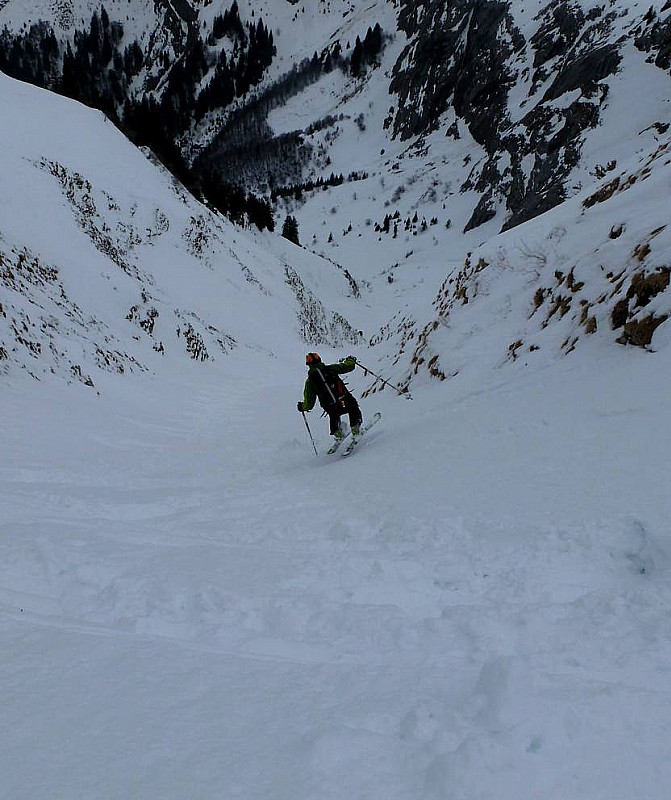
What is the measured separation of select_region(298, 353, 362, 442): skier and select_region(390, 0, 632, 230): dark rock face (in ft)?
155

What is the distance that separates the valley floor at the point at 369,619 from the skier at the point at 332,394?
161cm

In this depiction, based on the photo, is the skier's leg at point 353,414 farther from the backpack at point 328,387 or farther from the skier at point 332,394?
the backpack at point 328,387

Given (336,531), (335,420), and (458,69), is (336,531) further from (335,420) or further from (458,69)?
(458,69)

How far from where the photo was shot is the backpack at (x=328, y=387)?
8336 mm

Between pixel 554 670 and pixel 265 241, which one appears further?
pixel 265 241

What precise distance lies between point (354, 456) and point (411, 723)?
581cm

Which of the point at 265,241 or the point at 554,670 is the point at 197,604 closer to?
the point at 554,670

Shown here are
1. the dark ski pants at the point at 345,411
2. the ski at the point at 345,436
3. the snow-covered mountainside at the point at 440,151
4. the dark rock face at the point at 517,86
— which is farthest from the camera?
the dark rock face at the point at 517,86

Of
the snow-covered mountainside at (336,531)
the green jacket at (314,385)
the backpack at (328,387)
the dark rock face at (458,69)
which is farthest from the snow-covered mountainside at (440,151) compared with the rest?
the green jacket at (314,385)

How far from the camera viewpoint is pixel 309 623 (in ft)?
10.5

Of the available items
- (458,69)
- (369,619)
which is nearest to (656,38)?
(458,69)

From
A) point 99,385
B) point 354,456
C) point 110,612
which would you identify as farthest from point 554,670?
point 99,385

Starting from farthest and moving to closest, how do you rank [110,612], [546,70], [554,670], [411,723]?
[546,70], [110,612], [554,670], [411,723]

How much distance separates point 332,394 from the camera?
838 cm
